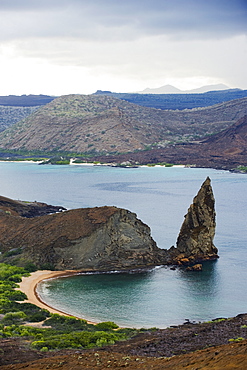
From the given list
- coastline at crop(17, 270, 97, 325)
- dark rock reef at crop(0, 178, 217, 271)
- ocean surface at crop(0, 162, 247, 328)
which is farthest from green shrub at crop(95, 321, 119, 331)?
dark rock reef at crop(0, 178, 217, 271)

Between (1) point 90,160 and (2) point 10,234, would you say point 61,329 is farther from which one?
(1) point 90,160

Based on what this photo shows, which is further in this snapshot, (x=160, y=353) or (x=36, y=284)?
(x=36, y=284)

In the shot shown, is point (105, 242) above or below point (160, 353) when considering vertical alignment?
above

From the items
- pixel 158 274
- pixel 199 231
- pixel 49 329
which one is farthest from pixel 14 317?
pixel 199 231

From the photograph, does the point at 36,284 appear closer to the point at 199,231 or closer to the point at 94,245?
the point at 94,245

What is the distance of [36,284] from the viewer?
40.0 m

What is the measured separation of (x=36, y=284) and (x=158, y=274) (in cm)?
849

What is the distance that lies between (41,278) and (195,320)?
42.5 feet

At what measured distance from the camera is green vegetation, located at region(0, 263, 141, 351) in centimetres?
2515

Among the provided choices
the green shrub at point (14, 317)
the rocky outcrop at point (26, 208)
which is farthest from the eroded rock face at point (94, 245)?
the rocky outcrop at point (26, 208)

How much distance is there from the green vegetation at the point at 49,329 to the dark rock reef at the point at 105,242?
7.60 m

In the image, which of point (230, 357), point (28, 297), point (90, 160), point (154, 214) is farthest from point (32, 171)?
point (230, 357)

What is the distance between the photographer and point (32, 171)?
474 ft

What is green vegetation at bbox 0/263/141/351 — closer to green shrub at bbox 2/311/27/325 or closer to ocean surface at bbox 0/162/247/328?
green shrub at bbox 2/311/27/325
